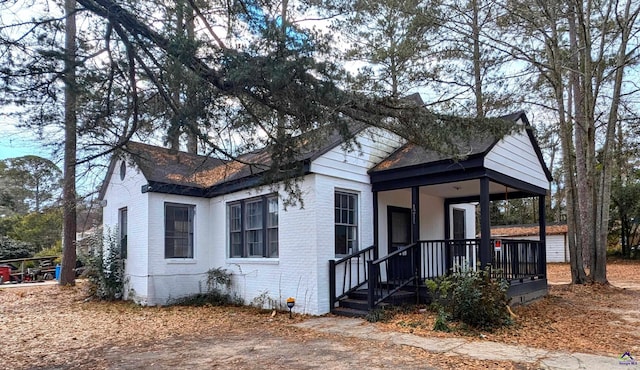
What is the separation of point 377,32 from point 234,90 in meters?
6.05

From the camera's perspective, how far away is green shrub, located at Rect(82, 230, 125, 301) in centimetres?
1198

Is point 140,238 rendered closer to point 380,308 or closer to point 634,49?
point 380,308

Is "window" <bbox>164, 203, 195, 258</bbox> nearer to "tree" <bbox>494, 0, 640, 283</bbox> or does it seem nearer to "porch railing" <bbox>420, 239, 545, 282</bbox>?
"porch railing" <bbox>420, 239, 545, 282</bbox>

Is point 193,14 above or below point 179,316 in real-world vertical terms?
above

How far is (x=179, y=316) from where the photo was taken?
9.26m

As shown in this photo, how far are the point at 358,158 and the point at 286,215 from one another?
1.97 m

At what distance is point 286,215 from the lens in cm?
955

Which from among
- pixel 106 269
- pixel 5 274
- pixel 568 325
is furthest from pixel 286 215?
pixel 5 274

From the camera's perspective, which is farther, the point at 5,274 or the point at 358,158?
the point at 5,274

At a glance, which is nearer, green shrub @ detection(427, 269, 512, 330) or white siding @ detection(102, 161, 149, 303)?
green shrub @ detection(427, 269, 512, 330)

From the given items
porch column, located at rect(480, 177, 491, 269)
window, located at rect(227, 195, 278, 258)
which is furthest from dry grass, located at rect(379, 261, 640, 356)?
window, located at rect(227, 195, 278, 258)

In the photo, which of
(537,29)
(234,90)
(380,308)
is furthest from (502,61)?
(234,90)

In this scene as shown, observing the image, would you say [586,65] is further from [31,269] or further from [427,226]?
[31,269]

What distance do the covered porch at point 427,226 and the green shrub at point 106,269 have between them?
639 cm
